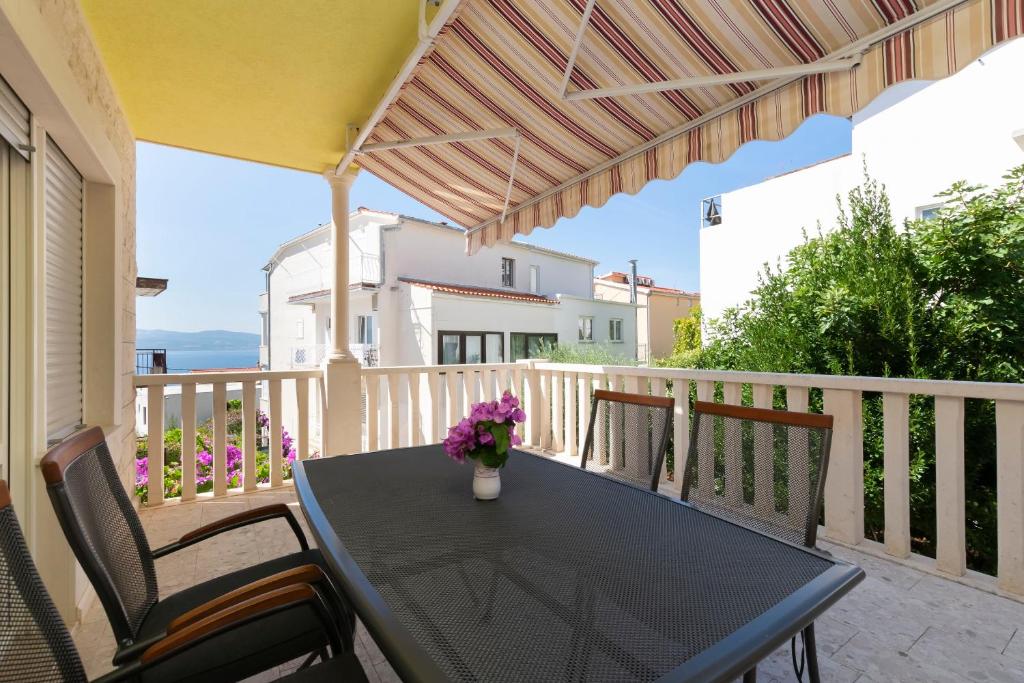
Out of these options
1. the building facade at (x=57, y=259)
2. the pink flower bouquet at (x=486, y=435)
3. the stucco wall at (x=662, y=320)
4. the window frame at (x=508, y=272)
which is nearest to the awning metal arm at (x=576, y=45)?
the pink flower bouquet at (x=486, y=435)

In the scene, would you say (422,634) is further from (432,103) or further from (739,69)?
(432,103)

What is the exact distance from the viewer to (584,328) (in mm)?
16234

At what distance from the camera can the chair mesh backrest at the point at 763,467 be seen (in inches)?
60.3

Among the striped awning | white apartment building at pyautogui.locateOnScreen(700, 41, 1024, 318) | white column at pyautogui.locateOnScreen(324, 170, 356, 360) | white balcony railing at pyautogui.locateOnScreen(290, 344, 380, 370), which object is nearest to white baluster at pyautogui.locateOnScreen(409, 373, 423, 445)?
white column at pyautogui.locateOnScreen(324, 170, 356, 360)

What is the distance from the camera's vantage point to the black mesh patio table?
2.68 ft

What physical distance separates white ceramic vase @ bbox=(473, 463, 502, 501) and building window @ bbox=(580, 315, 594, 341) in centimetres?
1468

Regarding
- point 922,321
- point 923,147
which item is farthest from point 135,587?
point 923,147

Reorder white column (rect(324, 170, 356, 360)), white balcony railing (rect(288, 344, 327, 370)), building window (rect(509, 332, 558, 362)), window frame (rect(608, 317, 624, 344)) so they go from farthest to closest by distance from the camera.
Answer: window frame (rect(608, 317, 624, 344)) → white balcony railing (rect(288, 344, 327, 370)) → building window (rect(509, 332, 558, 362)) → white column (rect(324, 170, 356, 360))

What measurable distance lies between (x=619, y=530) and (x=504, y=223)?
11.5 ft

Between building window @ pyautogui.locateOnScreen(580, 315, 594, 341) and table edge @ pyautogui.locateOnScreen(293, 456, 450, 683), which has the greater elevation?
building window @ pyautogui.locateOnScreen(580, 315, 594, 341)

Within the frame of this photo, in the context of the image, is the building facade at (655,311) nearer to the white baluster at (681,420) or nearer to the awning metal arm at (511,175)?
the awning metal arm at (511,175)

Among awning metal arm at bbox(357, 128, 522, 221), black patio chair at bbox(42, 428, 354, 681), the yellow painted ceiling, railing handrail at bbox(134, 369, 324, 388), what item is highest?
the yellow painted ceiling

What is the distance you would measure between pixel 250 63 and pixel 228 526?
8.32 feet

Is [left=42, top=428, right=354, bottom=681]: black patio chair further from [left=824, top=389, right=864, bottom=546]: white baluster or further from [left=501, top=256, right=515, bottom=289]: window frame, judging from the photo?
[left=501, top=256, right=515, bottom=289]: window frame
